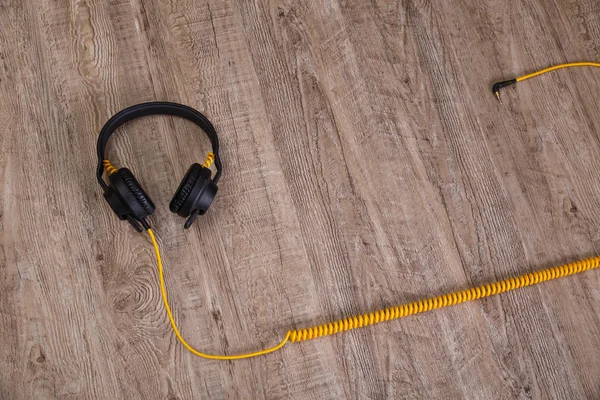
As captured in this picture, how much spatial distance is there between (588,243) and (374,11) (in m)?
0.83

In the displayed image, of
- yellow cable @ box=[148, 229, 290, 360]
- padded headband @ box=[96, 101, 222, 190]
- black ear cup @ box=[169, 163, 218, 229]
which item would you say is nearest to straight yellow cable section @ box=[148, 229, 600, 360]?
yellow cable @ box=[148, 229, 290, 360]

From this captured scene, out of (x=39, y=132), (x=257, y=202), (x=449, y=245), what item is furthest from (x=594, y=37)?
(x=39, y=132)

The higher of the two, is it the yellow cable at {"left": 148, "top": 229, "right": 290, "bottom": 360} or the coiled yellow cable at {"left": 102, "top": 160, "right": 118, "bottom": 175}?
the coiled yellow cable at {"left": 102, "top": 160, "right": 118, "bottom": 175}

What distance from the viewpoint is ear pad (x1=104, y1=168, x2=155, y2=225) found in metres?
1.27

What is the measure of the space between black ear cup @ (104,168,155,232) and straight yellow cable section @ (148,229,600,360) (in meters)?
0.08

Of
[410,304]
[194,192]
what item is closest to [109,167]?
[194,192]

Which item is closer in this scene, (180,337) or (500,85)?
(180,337)

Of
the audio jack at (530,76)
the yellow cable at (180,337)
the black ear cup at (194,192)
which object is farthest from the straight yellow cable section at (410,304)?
the audio jack at (530,76)

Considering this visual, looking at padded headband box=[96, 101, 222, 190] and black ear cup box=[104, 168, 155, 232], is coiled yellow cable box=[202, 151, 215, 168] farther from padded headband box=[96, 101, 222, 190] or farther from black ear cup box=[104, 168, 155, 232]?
black ear cup box=[104, 168, 155, 232]

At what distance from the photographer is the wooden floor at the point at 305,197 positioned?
135 centimetres

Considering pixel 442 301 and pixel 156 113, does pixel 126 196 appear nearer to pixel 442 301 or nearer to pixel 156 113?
pixel 156 113

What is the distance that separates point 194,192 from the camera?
1.29 metres

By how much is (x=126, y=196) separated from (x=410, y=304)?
2.21 feet

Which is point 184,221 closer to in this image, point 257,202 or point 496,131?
point 257,202
